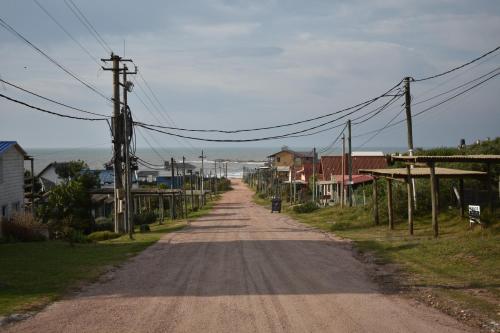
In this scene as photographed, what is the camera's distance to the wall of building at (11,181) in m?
31.9

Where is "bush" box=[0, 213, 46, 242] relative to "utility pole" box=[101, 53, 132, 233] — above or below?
below

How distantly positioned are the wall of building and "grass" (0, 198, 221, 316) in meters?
9.92

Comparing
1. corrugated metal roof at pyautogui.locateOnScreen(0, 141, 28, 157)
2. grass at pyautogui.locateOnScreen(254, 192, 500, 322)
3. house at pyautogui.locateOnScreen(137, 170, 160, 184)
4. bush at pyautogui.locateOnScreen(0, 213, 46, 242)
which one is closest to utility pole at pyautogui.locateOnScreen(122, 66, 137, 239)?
bush at pyautogui.locateOnScreen(0, 213, 46, 242)

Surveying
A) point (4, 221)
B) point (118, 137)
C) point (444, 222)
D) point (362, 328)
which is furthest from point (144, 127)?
point (362, 328)

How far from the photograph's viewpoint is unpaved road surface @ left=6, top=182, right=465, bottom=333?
9.62 m

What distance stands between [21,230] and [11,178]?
6.61m

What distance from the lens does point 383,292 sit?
495 inches

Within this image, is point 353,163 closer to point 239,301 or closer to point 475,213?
point 475,213

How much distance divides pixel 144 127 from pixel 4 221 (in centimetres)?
1022

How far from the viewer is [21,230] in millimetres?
27750

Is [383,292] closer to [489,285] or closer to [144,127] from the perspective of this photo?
[489,285]

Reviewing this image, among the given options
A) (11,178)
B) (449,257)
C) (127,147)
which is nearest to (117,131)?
(127,147)

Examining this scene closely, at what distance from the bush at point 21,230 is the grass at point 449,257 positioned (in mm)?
13570

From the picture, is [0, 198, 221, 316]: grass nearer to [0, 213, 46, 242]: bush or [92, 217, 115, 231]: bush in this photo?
[0, 213, 46, 242]: bush
